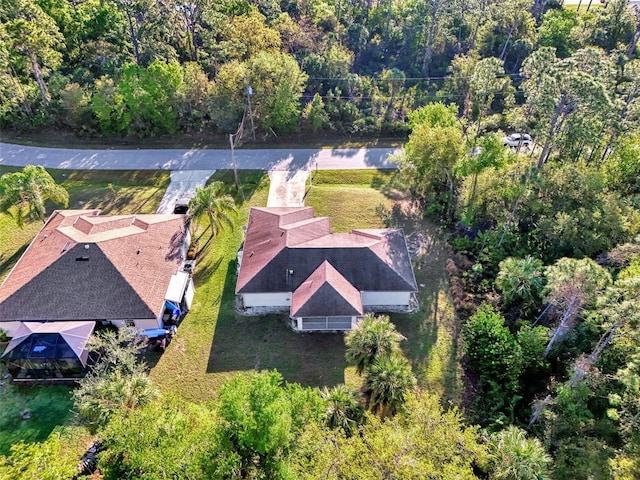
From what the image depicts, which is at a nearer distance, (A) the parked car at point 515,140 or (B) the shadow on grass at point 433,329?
(B) the shadow on grass at point 433,329

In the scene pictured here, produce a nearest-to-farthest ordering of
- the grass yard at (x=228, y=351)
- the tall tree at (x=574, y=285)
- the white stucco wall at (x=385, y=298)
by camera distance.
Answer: the tall tree at (x=574, y=285) < the grass yard at (x=228, y=351) < the white stucco wall at (x=385, y=298)

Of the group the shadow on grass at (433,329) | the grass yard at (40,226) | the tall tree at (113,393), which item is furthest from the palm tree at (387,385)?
the grass yard at (40,226)

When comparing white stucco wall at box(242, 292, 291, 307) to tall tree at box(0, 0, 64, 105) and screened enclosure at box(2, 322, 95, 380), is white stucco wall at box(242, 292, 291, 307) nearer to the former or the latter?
screened enclosure at box(2, 322, 95, 380)

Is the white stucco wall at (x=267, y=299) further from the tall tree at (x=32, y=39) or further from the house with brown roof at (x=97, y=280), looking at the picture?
the tall tree at (x=32, y=39)

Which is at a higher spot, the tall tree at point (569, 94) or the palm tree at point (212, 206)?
the tall tree at point (569, 94)

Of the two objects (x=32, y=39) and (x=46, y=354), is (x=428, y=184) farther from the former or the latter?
(x=32, y=39)

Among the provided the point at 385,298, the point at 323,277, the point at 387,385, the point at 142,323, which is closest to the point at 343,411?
the point at 387,385

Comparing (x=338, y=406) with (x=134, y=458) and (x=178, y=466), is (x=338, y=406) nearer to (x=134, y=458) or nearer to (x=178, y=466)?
(x=178, y=466)
